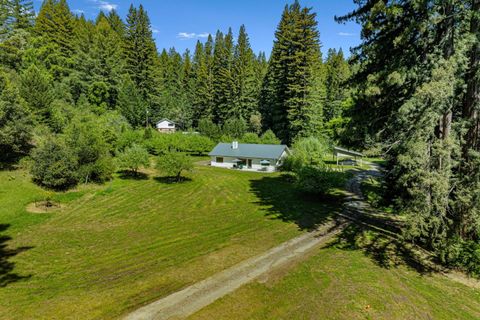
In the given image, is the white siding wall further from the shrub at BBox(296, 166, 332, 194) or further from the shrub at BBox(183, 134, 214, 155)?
the shrub at BBox(296, 166, 332, 194)

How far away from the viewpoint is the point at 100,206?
68.3 ft

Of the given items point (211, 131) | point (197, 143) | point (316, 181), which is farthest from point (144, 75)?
point (316, 181)

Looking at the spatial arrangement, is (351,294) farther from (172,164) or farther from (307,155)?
(307,155)

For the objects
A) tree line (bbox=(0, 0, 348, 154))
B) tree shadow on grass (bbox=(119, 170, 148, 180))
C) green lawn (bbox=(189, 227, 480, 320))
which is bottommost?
green lawn (bbox=(189, 227, 480, 320))

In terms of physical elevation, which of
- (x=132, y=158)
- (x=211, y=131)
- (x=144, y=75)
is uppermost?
(x=144, y=75)

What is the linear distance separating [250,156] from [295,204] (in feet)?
64.6

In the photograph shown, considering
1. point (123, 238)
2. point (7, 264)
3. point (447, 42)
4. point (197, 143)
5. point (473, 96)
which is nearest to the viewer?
point (447, 42)

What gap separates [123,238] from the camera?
1522 centimetres

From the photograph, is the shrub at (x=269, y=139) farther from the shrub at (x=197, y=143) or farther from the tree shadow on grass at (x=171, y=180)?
the tree shadow on grass at (x=171, y=180)

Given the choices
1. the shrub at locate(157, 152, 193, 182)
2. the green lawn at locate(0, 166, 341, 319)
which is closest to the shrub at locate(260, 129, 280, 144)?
the green lawn at locate(0, 166, 341, 319)

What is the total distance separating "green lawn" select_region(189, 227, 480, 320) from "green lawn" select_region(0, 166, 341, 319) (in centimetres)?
240

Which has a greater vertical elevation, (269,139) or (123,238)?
(269,139)

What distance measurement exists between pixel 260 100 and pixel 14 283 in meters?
59.2

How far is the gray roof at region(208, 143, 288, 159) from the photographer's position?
134ft
